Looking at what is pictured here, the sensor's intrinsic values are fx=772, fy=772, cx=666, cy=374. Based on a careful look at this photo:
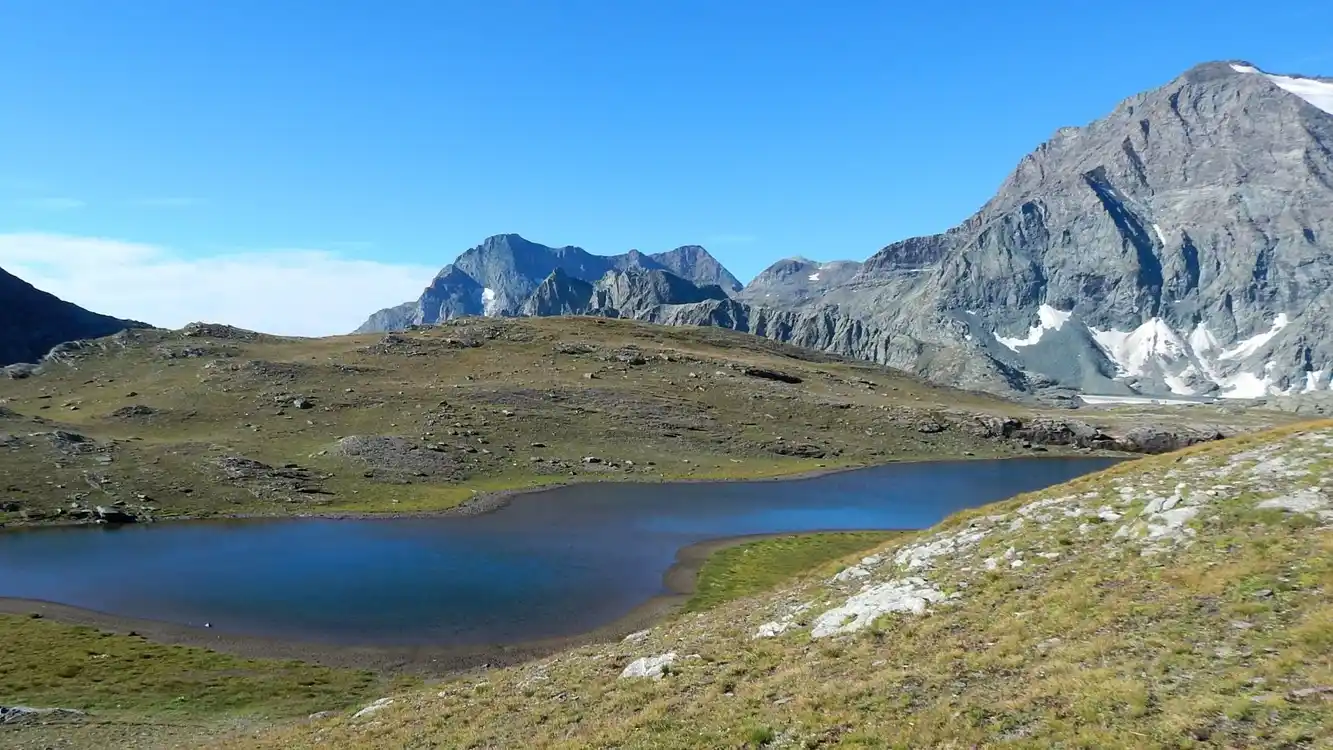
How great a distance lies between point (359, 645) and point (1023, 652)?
119 feet

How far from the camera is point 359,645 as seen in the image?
1699 inches

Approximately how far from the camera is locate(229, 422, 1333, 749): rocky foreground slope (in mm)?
15188

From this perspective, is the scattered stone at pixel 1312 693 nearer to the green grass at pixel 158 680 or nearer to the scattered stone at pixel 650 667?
the scattered stone at pixel 650 667

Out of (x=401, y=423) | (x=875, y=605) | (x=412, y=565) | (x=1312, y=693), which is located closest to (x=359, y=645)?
(x=412, y=565)

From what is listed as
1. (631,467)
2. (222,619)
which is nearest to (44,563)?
(222,619)

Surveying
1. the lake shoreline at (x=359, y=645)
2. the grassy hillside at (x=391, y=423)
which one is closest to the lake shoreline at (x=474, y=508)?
the grassy hillside at (x=391, y=423)

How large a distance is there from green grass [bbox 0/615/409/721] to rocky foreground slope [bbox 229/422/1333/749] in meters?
7.23

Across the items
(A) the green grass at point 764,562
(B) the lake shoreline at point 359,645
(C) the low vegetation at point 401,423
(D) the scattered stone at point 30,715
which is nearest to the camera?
(D) the scattered stone at point 30,715

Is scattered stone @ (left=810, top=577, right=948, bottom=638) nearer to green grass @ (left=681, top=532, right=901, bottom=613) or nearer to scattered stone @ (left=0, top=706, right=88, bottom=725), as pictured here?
green grass @ (left=681, top=532, right=901, bottom=613)

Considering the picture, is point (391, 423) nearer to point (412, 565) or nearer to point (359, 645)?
point (412, 565)

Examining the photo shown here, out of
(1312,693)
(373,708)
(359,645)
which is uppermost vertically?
(1312,693)

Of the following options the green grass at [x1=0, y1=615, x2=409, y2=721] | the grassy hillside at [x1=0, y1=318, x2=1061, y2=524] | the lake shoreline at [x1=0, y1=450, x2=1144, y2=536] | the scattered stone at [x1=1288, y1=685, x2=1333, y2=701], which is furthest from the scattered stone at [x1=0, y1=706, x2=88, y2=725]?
the grassy hillside at [x1=0, y1=318, x2=1061, y2=524]

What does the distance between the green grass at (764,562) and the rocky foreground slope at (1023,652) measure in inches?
834

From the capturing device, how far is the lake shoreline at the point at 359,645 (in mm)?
40500
